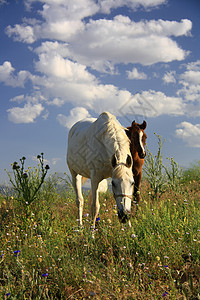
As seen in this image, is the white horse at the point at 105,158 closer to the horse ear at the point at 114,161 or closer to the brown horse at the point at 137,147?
the horse ear at the point at 114,161

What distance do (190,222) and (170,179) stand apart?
4.59 m

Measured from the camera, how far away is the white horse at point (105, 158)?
4.68 m

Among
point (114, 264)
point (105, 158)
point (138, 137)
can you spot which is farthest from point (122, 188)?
point (138, 137)

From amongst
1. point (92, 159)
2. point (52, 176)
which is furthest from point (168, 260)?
point (52, 176)

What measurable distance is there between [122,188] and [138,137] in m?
1.83

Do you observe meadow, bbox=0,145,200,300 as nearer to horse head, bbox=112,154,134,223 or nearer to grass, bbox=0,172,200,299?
grass, bbox=0,172,200,299

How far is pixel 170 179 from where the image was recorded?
8.90 m

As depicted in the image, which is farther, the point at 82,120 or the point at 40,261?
the point at 82,120

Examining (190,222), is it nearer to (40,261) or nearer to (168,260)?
(168,260)

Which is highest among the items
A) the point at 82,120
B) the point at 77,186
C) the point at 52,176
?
the point at 82,120

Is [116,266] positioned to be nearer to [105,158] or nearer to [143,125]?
[105,158]

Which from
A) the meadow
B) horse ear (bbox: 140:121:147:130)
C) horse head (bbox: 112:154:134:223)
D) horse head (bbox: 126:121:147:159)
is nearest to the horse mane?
horse head (bbox: 112:154:134:223)

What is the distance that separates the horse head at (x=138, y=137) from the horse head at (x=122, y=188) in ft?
4.38

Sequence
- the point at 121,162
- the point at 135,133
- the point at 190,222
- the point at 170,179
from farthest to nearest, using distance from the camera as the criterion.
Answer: the point at 170,179
the point at 135,133
the point at 121,162
the point at 190,222
